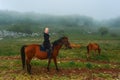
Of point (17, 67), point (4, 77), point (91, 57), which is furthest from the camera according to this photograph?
point (91, 57)

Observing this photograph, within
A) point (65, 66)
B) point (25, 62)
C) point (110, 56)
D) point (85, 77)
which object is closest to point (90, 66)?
point (65, 66)

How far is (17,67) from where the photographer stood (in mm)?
23031

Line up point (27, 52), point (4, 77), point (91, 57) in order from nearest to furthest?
1. point (4, 77)
2. point (27, 52)
3. point (91, 57)

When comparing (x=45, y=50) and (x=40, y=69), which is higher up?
(x=45, y=50)

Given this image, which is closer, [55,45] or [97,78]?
[97,78]

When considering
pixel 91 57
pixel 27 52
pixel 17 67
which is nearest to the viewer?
pixel 27 52

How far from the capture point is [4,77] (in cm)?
1916

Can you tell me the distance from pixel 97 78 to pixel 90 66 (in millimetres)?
4476

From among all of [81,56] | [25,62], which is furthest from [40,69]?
[81,56]

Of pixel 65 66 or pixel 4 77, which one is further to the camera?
pixel 65 66

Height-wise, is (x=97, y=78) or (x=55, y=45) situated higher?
(x=55, y=45)

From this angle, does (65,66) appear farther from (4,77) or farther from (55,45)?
(4,77)

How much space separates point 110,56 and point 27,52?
1380 cm

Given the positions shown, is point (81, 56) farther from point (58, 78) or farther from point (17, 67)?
point (58, 78)
